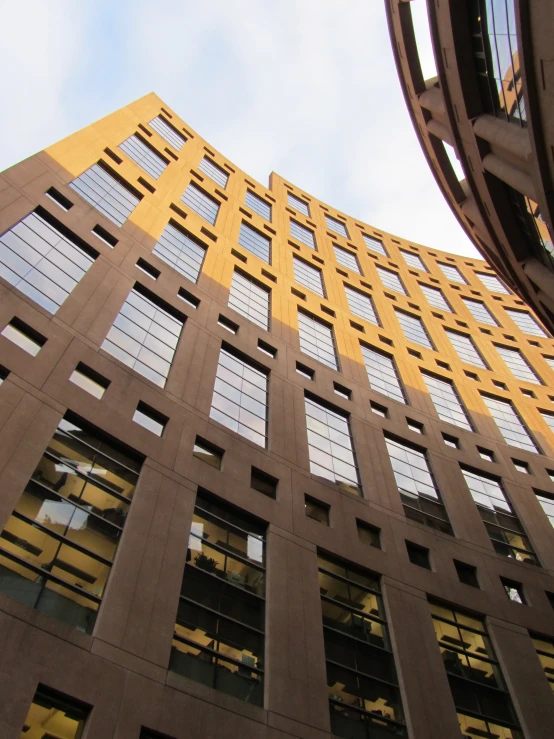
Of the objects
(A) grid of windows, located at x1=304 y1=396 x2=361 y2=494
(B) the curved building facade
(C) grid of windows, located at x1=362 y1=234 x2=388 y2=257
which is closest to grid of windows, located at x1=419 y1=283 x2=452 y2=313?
(C) grid of windows, located at x1=362 y1=234 x2=388 y2=257

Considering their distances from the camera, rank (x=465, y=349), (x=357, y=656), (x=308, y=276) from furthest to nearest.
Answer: (x=465, y=349) < (x=308, y=276) < (x=357, y=656)

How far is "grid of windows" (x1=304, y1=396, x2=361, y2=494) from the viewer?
23.9m

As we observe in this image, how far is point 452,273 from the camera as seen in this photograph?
56.9 meters

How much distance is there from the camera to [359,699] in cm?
1677

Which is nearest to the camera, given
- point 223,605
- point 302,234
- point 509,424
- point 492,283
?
point 223,605

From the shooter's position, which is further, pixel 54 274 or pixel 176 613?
pixel 54 274

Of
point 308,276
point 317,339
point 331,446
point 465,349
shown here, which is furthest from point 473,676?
point 465,349

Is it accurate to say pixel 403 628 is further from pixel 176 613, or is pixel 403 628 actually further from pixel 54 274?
pixel 54 274

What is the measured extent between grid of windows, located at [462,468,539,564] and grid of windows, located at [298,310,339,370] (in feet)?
29.7

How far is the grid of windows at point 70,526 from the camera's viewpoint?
13.4 metres

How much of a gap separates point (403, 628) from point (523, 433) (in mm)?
19708

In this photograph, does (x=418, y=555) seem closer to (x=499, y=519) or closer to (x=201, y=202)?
(x=499, y=519)

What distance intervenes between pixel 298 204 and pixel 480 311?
1870 centimetres

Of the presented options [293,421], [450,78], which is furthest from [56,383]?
[450,78]
